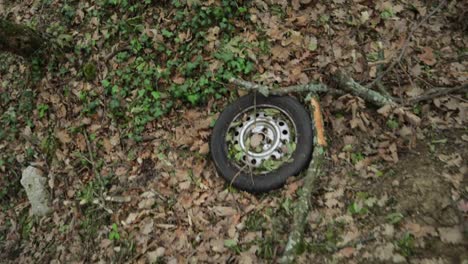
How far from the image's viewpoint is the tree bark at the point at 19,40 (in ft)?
17.9

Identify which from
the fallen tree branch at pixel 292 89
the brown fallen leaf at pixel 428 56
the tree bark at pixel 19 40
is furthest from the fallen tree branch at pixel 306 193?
the tree bark at pixel 19 40

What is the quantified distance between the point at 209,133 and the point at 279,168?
1055mm

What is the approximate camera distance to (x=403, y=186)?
3822 millimetres

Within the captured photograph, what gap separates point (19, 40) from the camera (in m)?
5.58

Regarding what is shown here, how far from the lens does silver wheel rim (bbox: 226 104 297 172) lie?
4340mm

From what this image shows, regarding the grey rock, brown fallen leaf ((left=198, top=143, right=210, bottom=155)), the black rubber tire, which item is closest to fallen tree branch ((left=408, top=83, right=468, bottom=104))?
the black rubber tire

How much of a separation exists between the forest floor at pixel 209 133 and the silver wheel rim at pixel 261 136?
1.17 feet

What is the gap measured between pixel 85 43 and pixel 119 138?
163cm

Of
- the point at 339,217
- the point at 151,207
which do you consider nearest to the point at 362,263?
the point at 339,217

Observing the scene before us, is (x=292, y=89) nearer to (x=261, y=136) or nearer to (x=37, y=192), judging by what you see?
(x=261, y=136)

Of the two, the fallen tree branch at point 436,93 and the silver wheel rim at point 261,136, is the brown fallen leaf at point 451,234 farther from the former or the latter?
the silver wheel rim at point 261,136

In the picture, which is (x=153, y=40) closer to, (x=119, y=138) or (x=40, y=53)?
(x=119, y=138)

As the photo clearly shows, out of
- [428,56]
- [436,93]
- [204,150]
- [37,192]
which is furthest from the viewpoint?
[37,192]

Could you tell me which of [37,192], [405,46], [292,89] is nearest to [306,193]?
[292,89]
